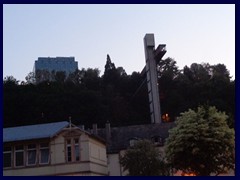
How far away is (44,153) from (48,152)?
30 cm

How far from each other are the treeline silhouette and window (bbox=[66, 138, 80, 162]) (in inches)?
911

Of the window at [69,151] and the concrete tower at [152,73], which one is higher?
the concrete tower at [152,73]

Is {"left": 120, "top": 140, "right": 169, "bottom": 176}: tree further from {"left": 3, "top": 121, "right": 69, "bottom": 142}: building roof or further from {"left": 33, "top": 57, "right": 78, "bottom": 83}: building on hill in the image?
{"left": 33, "top": 57, "right": 78, "bottom": 83}: building on hill

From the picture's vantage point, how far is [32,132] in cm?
3083

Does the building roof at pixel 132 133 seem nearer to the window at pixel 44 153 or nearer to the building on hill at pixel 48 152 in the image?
the building on hill at pixel 48 152

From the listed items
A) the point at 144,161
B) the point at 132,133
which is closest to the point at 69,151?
the point at 144,161

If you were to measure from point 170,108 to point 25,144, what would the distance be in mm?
31248

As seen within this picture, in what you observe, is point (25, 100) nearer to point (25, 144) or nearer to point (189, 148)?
point (25, 144)

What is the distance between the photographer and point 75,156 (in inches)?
1200

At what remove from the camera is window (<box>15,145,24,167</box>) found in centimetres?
3000

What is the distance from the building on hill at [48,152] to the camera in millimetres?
29625

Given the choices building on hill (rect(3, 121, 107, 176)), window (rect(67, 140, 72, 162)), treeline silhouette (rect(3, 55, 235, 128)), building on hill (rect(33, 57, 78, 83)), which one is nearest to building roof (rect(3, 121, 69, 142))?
building on hill (rect(3, 121, 107, 176))

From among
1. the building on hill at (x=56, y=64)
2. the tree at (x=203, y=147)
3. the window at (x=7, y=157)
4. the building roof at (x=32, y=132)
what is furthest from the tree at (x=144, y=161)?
the building on hill at (x=56, y=64)

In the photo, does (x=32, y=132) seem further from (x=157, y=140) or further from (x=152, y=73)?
(x=152, y=73)
